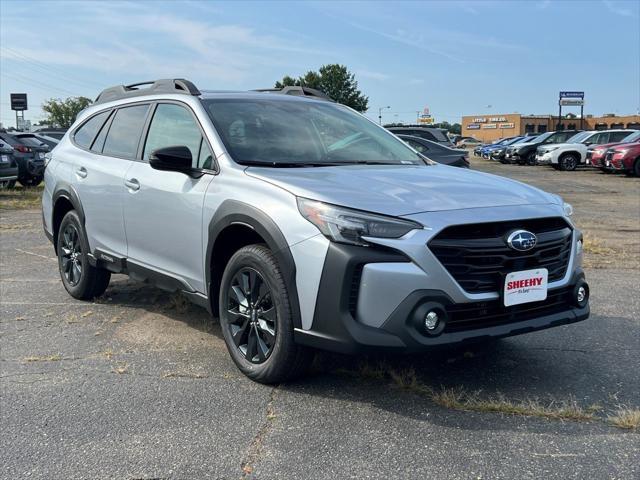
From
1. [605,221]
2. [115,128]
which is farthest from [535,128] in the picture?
[115,128]

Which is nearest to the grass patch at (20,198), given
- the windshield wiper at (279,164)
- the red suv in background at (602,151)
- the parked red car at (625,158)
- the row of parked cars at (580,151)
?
the windshield wiper at (279,164)

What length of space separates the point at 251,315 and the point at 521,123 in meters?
104

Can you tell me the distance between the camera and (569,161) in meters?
27.6

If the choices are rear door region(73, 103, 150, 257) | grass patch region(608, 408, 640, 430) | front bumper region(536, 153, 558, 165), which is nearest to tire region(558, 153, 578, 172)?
front bumper region(536, 153, 558, 165)

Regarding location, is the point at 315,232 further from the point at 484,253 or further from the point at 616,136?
the point at 616,136

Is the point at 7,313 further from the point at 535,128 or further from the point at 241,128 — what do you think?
the point at 535,128

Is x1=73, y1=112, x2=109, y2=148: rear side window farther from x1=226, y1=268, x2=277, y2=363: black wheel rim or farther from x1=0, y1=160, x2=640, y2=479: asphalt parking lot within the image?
x1=226, y1=268, x2=277, y2=363: black wheel rim

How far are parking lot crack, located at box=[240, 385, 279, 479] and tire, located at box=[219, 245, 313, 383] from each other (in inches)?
8.2

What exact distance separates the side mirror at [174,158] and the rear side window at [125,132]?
0.98 metres

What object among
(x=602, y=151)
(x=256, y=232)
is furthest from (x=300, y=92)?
(x=602, y=151)

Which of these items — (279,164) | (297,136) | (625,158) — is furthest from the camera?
(625,158)

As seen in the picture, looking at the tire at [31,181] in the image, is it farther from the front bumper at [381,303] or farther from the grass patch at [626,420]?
the grass patch at [626,420]

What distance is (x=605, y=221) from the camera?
11.7 m

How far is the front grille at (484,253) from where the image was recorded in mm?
3248
